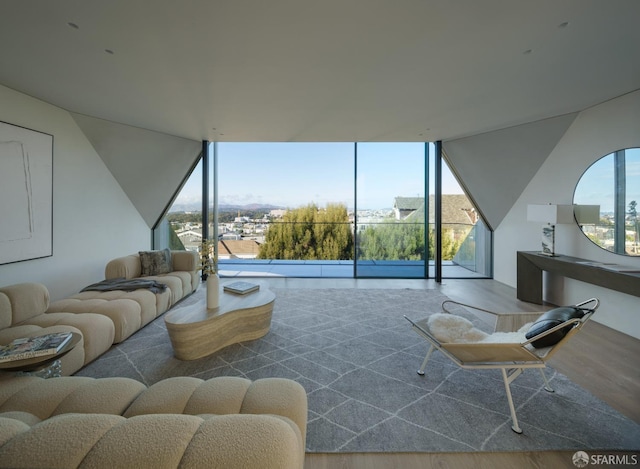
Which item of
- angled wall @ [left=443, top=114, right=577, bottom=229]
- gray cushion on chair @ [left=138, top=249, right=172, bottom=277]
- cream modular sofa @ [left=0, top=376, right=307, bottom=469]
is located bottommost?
cream modular sofa @ [left=0, top=376, right=307, bottom=469]

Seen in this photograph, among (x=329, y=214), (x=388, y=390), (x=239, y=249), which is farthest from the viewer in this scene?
(x=239, y=249)

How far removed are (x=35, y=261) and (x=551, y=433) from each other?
17.3 ft

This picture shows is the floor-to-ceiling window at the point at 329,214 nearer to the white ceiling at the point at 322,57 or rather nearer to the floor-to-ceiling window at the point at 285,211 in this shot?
the floor-to-ceiling window at the point at 285,211

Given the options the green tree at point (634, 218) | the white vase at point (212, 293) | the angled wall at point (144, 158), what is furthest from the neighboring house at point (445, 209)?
the white vase at point (212, 293)

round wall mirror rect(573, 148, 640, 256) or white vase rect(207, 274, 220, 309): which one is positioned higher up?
round wall mirror rect(573, 148, 640, 256)

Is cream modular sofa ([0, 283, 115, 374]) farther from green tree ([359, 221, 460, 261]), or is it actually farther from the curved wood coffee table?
green tree ([359, 221, 460, 261])

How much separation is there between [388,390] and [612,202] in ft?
12.0

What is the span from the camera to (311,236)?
22.2ft

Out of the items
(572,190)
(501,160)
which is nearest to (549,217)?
(572,190)

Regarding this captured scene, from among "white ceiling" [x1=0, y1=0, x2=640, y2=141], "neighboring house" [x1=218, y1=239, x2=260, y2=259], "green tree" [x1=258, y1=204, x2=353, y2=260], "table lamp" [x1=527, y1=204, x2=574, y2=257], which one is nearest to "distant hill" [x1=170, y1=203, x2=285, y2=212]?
"green tree" [x1=258, y1=204, x2=353, y2=260]

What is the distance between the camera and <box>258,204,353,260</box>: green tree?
6.63m

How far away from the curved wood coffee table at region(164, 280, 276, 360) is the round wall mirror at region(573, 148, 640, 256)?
13.5 feet

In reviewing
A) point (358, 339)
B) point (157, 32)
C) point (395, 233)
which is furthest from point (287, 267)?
point (157, 32)

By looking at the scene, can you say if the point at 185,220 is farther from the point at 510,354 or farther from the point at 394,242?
the point at 510,354
